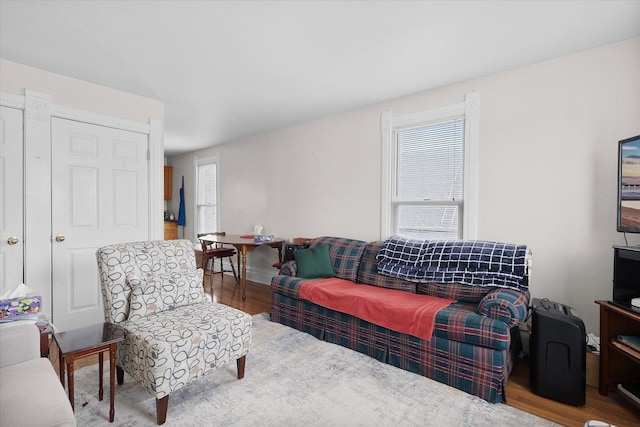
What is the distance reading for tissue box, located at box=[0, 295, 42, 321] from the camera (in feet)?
5.98

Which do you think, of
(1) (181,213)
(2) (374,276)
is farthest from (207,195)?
(2) (374,276)

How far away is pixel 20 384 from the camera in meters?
1.38

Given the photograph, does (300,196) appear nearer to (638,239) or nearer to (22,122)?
(22,122)

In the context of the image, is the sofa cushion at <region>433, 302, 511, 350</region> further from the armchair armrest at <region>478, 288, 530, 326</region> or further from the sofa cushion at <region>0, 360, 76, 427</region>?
the sofa cushion at <region>0, 360, 76, 427</region>

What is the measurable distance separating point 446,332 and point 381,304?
529 millimetres

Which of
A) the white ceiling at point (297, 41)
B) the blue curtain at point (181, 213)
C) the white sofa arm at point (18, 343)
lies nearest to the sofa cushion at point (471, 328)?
the white ceiling at point (297, 41)

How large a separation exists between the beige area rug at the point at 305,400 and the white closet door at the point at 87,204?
1.03 meters

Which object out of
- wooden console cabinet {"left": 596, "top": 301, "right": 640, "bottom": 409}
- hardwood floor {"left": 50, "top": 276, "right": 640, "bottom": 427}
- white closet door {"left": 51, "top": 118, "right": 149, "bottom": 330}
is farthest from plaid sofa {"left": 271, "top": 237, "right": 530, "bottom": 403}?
white closet door {"left": 51, "top": 118, "right": 149, "bottom": 330}

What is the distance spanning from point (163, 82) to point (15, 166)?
1.51m

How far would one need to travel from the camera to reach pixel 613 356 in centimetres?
212

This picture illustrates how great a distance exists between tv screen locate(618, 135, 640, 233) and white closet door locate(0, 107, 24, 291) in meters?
4.81

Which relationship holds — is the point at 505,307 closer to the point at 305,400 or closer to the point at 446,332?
the point at 446,332

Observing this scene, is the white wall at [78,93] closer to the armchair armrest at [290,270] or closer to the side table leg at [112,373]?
the armchair armrest at [290,270]

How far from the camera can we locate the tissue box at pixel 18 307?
5.98 feet
